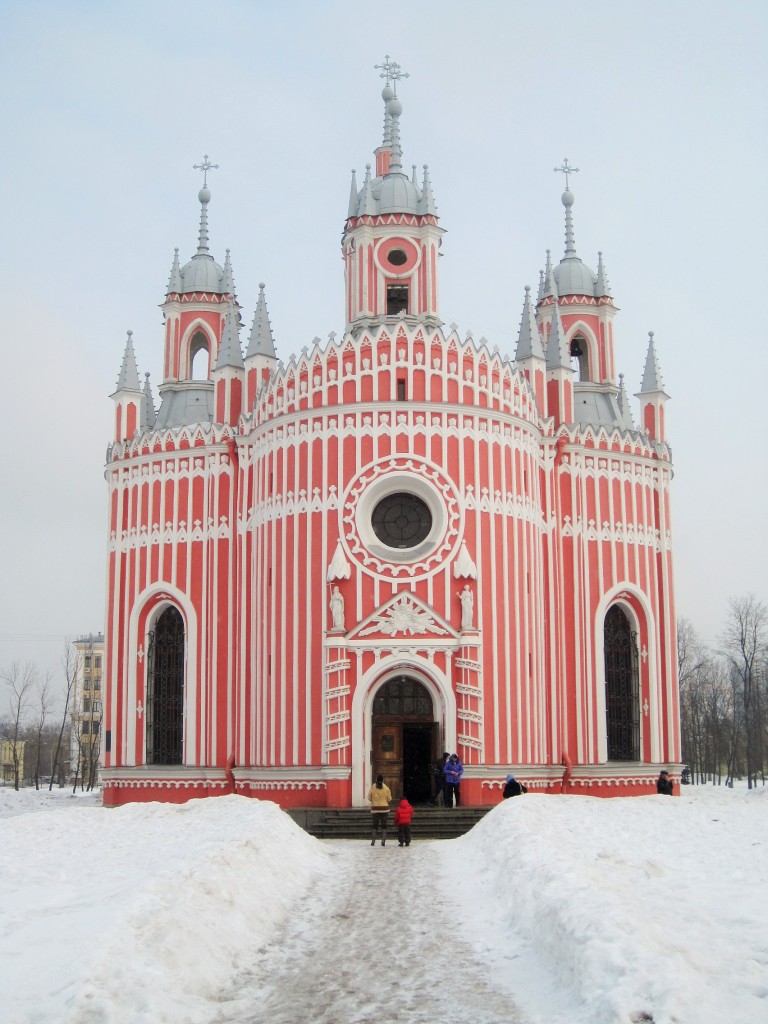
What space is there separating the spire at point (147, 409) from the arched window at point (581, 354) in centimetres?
1502

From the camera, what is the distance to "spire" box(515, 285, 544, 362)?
123 ft

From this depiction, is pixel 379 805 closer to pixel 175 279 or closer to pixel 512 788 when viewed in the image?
pixel 512 788

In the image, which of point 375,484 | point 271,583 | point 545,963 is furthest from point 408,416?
point 545,963

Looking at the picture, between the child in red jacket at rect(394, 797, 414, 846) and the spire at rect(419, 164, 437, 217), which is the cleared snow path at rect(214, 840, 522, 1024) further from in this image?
the spire at rect(419, 164, 437, 217)

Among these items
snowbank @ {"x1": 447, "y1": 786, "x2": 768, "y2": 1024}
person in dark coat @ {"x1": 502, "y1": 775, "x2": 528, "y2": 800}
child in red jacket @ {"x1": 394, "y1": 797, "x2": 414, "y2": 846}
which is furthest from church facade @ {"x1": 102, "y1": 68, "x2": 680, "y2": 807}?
snowbank @ {"x1": 447, "y1": 786, "x2": 768, "y2": 1024}

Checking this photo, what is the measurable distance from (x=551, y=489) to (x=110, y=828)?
18095mm

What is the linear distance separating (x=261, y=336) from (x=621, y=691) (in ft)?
52.5

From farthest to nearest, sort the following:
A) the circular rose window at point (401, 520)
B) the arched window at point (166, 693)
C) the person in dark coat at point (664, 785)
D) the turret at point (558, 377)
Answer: the turret at point (558, 377) < the arched window at point (166, 693) < the person in dark coat at point (664, 785) < the circular rose window at point (401, 520)

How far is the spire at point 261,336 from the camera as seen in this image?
123ft

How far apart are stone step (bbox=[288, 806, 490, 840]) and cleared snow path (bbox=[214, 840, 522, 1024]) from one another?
33.5ft

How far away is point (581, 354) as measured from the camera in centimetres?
4344

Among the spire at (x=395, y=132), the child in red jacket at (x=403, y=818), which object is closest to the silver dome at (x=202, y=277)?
the spire at (x=395, y=132)

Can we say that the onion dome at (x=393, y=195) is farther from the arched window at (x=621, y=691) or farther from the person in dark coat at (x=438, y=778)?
the person in dark coat at (x=438, y=778)

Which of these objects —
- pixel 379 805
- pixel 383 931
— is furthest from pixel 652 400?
pixel 383 931
